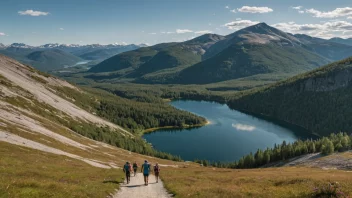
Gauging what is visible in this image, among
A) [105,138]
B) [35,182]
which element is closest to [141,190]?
[35,182]

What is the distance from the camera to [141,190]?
142 ft

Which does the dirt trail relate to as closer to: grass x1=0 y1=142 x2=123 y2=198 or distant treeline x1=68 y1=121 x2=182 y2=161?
grass x1=0 y1=142 x2=123 y2=198

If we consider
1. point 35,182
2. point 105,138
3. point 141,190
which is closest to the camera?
point 35,182

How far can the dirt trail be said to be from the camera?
39469mm

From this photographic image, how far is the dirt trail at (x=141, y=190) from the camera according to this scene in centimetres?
3947

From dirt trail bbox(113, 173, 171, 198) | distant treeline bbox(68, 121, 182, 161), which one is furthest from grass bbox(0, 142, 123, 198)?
distant treeline bbox(68, 121, 182, 161)

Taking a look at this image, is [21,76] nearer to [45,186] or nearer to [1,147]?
[1,147]

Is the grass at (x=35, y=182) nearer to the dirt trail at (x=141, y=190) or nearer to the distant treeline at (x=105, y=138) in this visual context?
the dirt trail at (x=141, y=190)

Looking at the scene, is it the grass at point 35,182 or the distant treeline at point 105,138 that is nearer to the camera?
the grass at point 35,182

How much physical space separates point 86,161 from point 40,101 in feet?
337

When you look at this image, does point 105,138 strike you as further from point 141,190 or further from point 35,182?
point 35,182

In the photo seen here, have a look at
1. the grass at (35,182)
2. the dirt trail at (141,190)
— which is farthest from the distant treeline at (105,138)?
the dirt trail at (141,190)

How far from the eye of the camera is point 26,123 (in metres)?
93.1

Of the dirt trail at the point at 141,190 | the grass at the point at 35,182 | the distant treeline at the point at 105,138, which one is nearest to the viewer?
the grass at the point at 35,182
